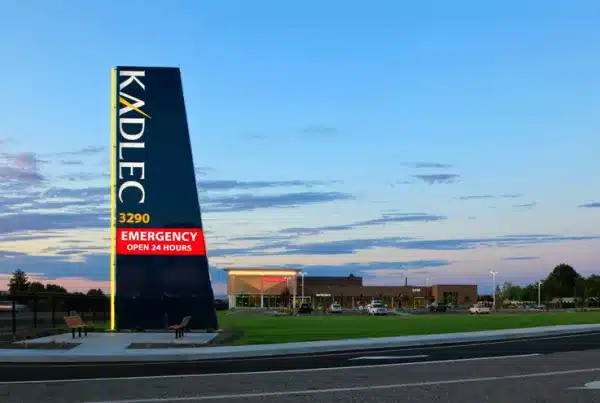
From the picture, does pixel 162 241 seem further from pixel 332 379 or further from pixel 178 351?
pixel 332 379

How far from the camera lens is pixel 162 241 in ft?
103

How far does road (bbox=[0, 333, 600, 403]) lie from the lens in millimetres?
13203

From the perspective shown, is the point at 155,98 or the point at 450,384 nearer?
the point at 450,384

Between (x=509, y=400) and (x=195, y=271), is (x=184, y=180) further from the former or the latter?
(x=509, y=400)

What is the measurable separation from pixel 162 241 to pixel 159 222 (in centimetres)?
74

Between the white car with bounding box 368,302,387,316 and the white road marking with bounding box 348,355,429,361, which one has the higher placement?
the white road marking with bounding box 348,355,429,361

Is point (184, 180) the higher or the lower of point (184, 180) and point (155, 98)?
the lower

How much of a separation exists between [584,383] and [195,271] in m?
18.8

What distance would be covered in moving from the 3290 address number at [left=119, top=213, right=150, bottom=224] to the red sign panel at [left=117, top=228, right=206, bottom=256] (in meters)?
0.31

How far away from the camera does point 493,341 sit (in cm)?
2817

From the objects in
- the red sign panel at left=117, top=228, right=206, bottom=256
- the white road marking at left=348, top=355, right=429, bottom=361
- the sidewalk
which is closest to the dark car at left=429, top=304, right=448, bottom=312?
the red sign panel at left=117, top=228, right=206, bottom=256

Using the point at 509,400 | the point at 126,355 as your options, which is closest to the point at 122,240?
the point at 126,355

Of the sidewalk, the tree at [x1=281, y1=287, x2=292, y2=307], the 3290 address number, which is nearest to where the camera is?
the sidewalk

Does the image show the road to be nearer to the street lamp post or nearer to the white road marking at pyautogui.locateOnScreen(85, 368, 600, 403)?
the white road marking at pyautogui.locateOnScreen(85, 368, 600, 403)
